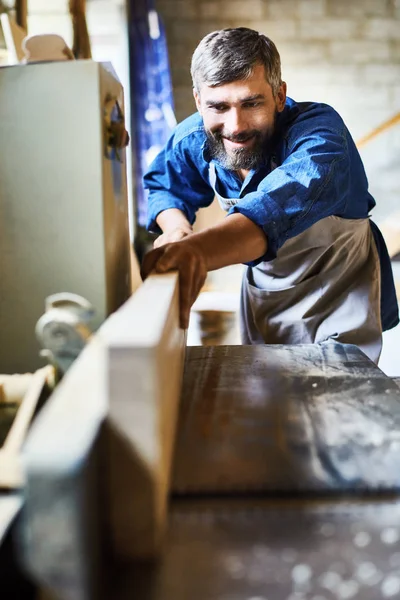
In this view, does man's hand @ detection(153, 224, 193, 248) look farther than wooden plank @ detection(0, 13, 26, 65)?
Yes

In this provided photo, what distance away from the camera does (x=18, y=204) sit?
1.04 m

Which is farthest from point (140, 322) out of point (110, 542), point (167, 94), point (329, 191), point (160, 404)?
point (167, 94)

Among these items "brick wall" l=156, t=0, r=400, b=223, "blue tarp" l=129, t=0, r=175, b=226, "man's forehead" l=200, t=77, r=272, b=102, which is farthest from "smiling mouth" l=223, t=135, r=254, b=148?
"brick wall" l=156, t=0, r=400, b=223

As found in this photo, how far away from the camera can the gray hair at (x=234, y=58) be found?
1430 millimetres

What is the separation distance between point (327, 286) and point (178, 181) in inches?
23.3

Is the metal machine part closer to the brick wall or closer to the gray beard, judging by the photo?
the gray beard

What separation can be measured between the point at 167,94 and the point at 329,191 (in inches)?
121

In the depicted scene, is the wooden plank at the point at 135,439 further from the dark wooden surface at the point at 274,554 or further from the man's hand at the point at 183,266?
the man's hand at the point at 183,266

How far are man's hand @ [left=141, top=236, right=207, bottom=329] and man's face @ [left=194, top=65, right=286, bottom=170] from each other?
0.56 m

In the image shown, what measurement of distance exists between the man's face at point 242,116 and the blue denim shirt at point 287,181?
0.04 m

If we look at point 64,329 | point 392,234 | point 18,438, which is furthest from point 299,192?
point 392,234

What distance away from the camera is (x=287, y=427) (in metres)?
0.90

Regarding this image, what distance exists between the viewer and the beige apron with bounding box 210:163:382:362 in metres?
1.73

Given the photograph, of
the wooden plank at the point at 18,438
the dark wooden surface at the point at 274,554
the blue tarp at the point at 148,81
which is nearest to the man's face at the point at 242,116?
the wooden plank at the point at 18,438
